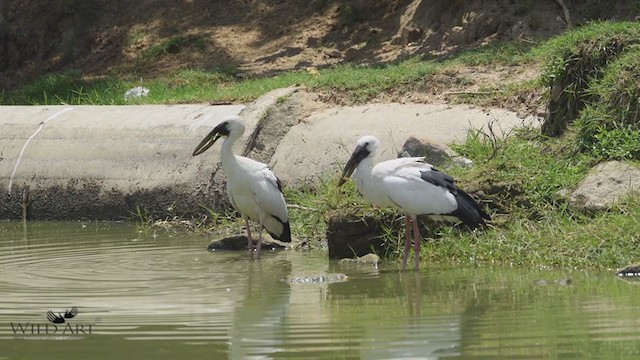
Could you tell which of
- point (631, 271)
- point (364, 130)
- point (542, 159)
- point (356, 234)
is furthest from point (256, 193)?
point (631, 271)

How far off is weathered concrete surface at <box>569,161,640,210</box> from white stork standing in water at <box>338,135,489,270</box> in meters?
0.86

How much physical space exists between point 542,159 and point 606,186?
109 cm

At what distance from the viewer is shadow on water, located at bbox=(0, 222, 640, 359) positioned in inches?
259

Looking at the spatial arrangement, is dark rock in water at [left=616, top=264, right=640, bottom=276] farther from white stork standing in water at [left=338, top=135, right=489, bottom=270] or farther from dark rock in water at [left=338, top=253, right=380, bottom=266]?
dark rock in water at [left=338, top=253, right=380, bottom=266]

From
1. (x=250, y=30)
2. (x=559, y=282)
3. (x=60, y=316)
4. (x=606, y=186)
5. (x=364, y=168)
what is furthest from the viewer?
(x=250, y=30)

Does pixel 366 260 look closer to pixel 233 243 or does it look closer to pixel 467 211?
pixel 467 211

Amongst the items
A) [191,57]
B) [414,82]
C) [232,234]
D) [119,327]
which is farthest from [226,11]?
[119,327]

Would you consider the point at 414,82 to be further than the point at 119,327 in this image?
Yes

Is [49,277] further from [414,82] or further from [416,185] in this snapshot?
[414,82]

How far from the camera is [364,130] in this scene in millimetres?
12648

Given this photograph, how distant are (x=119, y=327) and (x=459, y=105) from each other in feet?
20.4

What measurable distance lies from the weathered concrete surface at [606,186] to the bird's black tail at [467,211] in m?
0.95

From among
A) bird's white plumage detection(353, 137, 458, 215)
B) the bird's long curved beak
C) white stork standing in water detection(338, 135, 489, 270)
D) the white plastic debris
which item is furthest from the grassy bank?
the white plastic debris

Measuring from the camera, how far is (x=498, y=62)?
1403 cm
